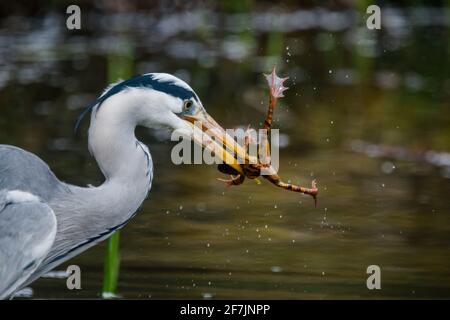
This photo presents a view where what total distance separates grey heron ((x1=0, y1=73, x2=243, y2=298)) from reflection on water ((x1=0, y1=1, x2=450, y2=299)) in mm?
887

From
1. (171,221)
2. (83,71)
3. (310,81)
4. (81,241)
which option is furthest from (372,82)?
(81,241)

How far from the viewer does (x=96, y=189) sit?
5.76 meters

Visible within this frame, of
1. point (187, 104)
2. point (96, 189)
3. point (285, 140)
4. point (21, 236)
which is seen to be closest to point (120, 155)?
point (96, 189)

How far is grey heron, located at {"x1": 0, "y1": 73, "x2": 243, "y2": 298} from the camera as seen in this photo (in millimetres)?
5465

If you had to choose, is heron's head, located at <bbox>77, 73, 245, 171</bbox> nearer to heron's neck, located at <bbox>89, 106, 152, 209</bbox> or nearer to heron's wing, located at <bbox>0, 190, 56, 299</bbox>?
heron's neck, located at <bbox>89, 106, 152, 209</bbox>

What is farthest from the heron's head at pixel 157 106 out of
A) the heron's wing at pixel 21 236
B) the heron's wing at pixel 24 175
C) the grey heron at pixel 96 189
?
the heron's wing at pixel 21 236

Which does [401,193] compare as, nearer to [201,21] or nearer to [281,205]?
[281,205]

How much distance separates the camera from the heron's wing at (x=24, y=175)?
5562 mm

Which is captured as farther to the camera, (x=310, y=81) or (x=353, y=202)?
(x=310, y=81)

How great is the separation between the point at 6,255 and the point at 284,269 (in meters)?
2.13

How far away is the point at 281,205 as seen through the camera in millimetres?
8531

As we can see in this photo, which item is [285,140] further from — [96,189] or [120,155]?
[120,155]

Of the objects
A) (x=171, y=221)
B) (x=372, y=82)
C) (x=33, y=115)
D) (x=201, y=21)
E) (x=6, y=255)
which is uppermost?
(x=201, y=21)

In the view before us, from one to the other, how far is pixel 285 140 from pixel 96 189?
4816 millimetres
